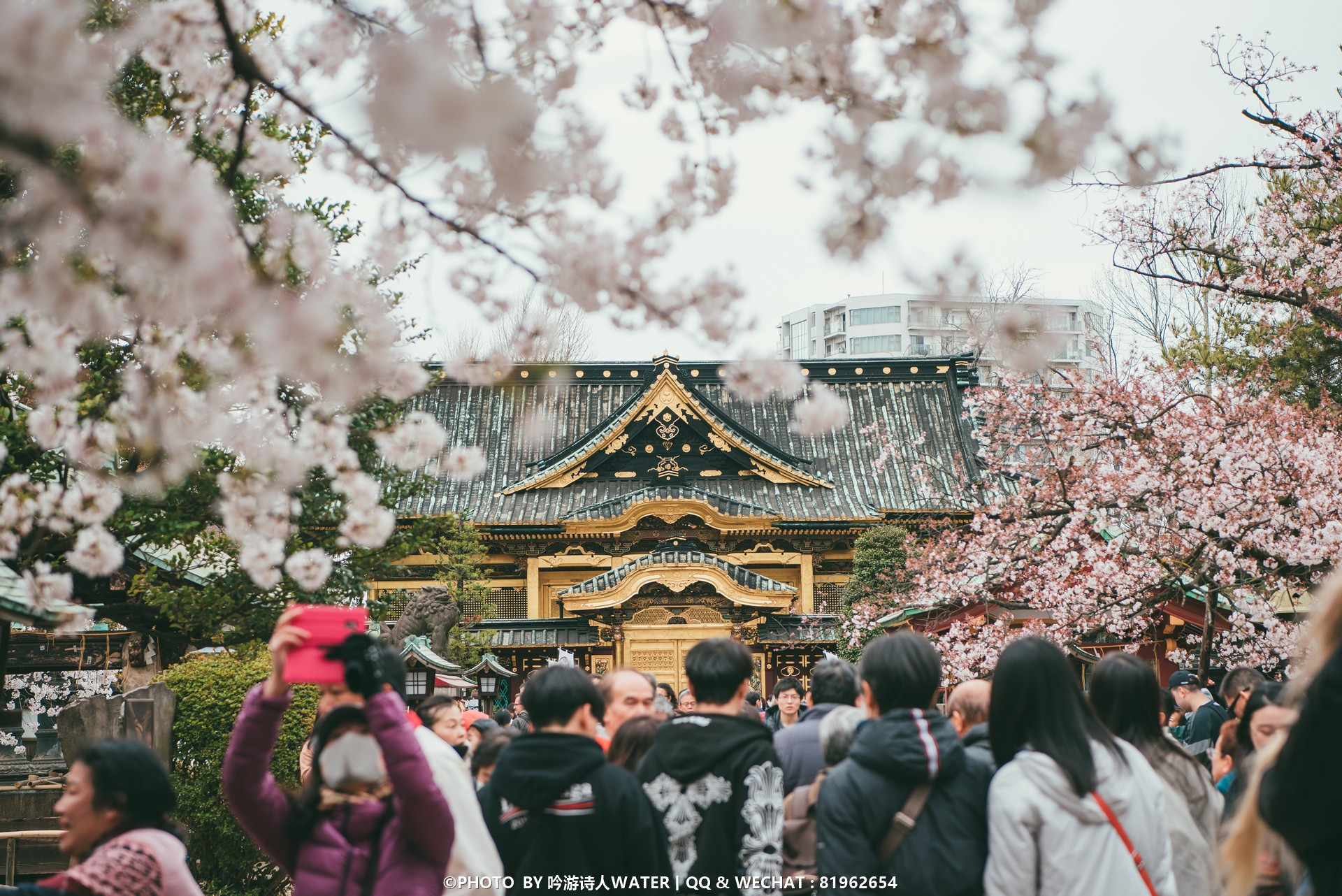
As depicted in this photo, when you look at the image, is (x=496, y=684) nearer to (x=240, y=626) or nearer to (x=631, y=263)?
(x=240, y=626)

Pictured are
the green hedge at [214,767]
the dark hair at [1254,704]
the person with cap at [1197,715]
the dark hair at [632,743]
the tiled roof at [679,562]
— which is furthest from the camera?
the tiled roof at [679,562]

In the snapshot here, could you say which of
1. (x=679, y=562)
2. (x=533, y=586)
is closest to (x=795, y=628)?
(x=679, y=562)

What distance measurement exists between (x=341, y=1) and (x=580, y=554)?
20089mm

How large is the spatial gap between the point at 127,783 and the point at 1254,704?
3762mm

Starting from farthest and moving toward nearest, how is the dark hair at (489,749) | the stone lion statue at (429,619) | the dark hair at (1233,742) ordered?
the stone lion statue at (429,619) < the dark hair at (489,749) < the dark hair at (1233,742)

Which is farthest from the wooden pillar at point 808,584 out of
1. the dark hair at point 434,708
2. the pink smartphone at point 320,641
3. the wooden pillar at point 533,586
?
the pink smartphone at point 320,641

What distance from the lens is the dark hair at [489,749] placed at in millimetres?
4695

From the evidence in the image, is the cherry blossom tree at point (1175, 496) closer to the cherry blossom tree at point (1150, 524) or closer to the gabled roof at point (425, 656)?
the cherry blossom tree at point (1150, 524)

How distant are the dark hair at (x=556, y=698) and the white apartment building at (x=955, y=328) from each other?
171 cm

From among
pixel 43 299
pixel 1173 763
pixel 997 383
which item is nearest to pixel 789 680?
pixel 1173 763

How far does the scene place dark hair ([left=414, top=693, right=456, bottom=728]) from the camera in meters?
4.97

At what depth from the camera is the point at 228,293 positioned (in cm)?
199

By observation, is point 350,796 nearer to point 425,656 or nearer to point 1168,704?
point 1168,704

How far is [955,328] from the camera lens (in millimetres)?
4012
